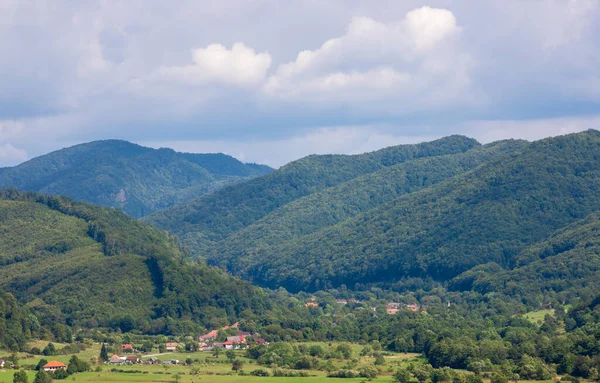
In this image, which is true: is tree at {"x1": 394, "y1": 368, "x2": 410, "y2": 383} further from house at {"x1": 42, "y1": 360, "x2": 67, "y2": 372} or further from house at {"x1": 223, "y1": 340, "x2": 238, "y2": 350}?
house at {"x1": 223, "y1": 340, "x2": 238, "y2": 350}

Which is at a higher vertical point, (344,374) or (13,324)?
(13,324)

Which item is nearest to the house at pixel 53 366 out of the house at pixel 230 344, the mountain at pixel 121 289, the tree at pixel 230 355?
the tree at pixel 230 355

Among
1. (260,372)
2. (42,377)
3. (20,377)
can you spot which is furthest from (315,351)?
(20,377)

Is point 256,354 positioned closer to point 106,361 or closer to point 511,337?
point 106,361

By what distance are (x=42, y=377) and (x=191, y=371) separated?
1763 centimetres

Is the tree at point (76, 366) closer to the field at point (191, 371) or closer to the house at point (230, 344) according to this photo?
the field at point (191, 371)

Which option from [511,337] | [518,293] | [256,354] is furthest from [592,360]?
[518,293]

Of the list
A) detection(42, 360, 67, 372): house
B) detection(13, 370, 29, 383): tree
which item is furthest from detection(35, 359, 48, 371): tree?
detection(13, 370, 29, 383): tree

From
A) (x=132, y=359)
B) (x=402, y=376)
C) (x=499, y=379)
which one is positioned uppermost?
(x=132, y=359)

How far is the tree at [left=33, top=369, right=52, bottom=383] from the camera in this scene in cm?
10052

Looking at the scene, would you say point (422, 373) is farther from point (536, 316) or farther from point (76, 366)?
point (536, 316)

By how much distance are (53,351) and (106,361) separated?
10249 millimetres

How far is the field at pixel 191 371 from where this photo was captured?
106750mm

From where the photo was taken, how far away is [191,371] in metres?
113
